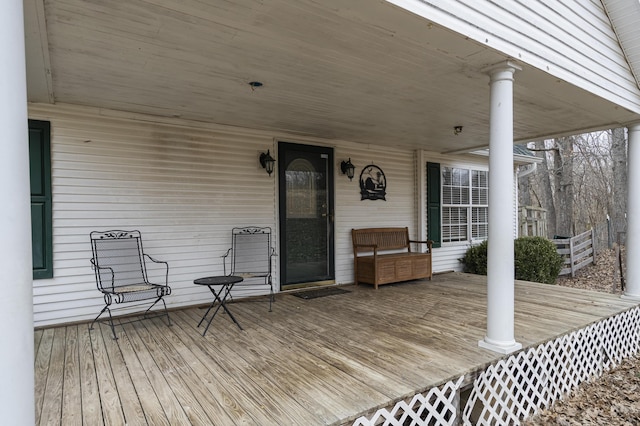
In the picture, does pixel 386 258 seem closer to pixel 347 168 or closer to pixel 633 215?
pixel 347 168

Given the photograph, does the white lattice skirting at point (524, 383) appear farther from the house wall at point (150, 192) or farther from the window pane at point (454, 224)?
the window pane at point (454, 224)

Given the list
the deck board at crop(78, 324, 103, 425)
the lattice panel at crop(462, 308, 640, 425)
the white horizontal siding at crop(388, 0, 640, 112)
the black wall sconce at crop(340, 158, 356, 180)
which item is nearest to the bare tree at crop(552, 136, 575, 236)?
the lattice panel at crop(462, 308, 640, 425)

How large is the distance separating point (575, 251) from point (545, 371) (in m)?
6.95

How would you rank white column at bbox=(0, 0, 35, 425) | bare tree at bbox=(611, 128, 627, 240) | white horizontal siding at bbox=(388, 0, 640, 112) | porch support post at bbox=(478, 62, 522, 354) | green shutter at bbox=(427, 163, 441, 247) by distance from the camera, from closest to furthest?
white column at bbox=(0, 0, 35, 425) < white horizontal siding at bbox=(388, 0, 640, 112) < porch support post at bbox=(478, 62, 522, 354) < green shutter at bbox=(427, 163, 441, 247) < bare tree at bbox=(611, 128, 627, 240)

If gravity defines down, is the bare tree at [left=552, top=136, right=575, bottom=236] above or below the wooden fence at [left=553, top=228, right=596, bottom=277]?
above

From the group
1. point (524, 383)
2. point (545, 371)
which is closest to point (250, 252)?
point (524, 383)

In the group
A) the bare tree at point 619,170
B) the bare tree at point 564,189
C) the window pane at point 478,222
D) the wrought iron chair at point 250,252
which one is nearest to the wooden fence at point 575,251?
the window pane at point 478,222

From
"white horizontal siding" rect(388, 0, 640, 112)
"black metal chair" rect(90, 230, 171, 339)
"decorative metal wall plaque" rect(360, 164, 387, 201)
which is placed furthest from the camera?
"decorative metal wall plaque" rect(360, 164, 387, 201)

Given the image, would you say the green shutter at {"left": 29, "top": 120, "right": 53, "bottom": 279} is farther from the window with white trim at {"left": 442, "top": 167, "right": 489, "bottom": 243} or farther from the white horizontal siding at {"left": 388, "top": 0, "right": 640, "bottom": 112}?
the window with white trim at {"left": 442, "top": 167, "right": 489, "bottom": 243}

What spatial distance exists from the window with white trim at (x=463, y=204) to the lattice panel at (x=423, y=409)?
16.9 ft

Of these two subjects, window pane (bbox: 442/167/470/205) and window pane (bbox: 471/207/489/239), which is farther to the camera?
window pane (bbox: 471/207/489/239)

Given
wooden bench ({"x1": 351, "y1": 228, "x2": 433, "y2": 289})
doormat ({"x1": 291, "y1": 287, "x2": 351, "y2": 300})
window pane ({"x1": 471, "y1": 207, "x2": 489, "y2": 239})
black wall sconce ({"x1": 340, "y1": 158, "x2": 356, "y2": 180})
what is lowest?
doormat ({"x1": 291, "y1": 287, "x2": 351, "y2": 300})

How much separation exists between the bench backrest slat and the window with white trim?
3.95 ft

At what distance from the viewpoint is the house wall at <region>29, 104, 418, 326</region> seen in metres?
3.89
